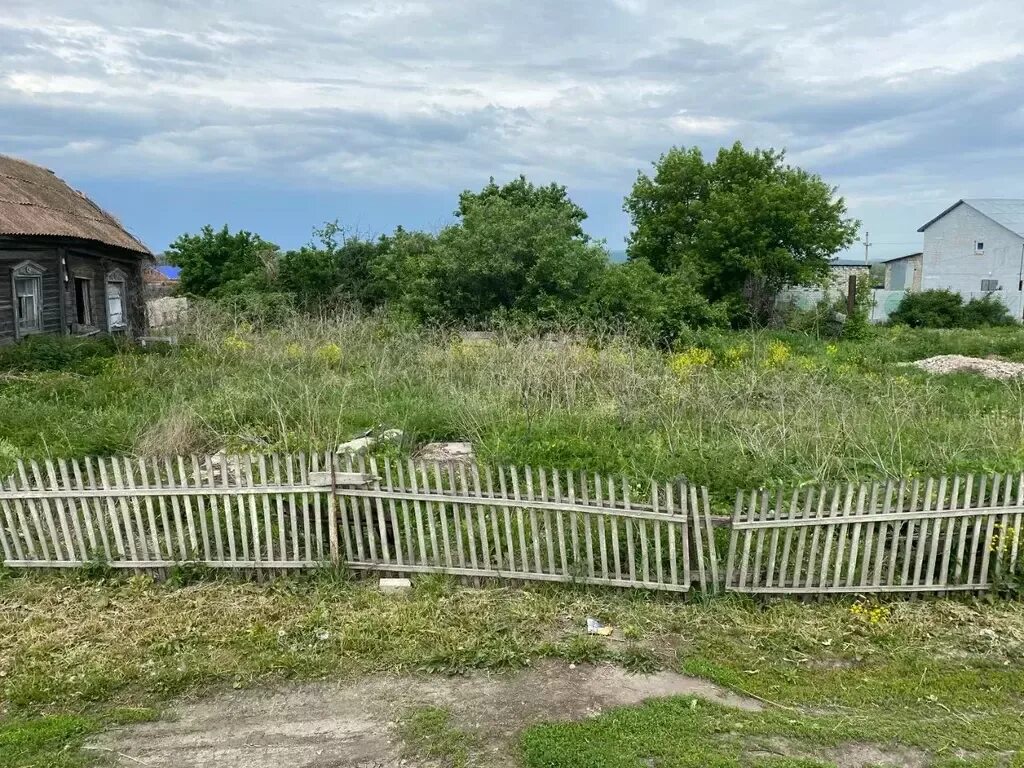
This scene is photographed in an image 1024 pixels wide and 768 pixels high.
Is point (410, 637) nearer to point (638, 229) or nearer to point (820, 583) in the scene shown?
point (820, 583)

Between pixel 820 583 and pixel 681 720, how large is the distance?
1900mm

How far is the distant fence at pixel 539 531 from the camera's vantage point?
5125mm

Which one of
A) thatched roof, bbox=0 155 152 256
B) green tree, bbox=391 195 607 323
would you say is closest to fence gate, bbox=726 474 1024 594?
green tree, bbox=391 195 607 323

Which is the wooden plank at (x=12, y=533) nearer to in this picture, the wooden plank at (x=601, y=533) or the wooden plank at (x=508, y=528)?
the wooden plank at (x=508, y=528)

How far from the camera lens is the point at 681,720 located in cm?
385

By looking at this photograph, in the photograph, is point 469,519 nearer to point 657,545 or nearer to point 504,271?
point 657,545

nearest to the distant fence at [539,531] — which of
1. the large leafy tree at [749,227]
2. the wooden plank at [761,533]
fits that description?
the wooden plank at [761,533]

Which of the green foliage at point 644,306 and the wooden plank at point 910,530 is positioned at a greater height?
the green foliage at point 644,306

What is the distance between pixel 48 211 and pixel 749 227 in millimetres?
20923

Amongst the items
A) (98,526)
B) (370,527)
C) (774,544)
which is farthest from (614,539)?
(98,526)

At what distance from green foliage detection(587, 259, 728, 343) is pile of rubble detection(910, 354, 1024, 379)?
504 centimetres

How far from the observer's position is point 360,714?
4039mm

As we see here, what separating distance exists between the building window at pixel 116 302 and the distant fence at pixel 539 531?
50.7ft

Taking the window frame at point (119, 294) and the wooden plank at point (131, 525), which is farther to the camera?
the window frame at point (119, 294)
